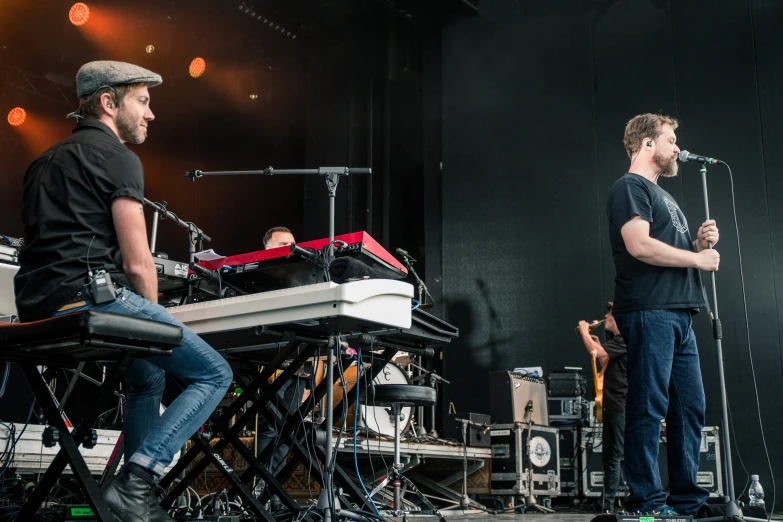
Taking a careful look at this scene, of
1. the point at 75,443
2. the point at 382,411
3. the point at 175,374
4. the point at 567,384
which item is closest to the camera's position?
the point at 75,443

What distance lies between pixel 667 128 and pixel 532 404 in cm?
403

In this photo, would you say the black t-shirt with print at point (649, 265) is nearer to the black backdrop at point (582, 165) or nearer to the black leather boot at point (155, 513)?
the black leather boot at point (155, 513)

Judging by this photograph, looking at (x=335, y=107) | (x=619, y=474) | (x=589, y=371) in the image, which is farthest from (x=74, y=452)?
(x=335, y=107)

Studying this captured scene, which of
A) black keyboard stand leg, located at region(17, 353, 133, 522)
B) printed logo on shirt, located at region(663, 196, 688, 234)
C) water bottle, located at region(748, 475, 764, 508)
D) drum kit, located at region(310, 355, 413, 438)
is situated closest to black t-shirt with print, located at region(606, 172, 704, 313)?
printed logo on shirt, located at region(663, 196, 688, 234)

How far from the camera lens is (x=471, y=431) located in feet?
22.3

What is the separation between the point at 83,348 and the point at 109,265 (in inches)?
9.7

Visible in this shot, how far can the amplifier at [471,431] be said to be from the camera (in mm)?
6789

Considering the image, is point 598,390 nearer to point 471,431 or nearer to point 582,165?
point 471,431

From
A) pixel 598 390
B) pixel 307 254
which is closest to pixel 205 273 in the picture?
pixel 307 254

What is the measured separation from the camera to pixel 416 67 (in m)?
9.48

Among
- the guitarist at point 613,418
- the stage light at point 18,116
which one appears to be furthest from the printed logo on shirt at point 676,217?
the stage light at point 18,116

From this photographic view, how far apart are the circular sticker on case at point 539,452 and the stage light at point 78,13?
19.4 feet

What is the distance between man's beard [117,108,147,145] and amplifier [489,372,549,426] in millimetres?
4971

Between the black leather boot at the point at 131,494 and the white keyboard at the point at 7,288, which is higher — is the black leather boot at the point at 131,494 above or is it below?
below
